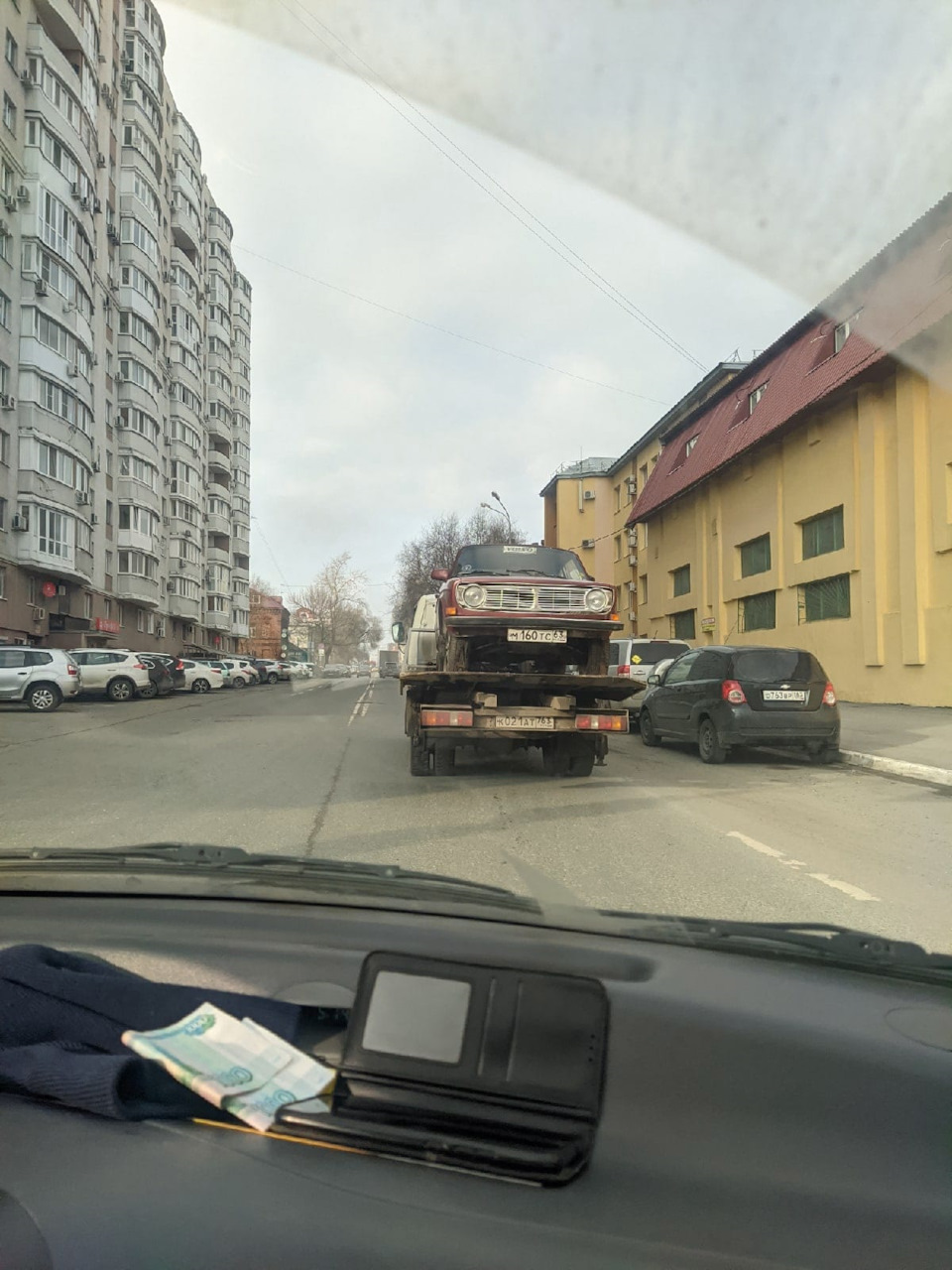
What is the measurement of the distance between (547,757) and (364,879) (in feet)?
24.6

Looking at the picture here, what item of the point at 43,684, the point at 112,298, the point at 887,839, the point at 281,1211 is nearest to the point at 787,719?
the point at 887,839

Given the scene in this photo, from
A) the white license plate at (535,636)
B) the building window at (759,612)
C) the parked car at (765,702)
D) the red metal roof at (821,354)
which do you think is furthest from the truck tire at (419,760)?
the building window at (759,612)

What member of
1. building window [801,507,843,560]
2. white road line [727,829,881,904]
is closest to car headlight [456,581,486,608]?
white road line [727,829,881,904]

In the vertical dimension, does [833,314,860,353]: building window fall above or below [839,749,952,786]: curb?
above

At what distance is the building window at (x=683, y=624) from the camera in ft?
110

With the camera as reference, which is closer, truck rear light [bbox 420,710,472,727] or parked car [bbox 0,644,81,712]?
truck rear light [bbox 420,710,472,727]

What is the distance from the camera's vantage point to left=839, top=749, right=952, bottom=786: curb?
10172 millimetres

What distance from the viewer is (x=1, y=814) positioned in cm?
727

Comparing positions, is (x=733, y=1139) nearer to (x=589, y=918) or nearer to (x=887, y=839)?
(x=589, y=918)

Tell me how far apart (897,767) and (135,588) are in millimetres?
45130

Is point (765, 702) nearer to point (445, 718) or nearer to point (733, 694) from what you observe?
point (733, 694)

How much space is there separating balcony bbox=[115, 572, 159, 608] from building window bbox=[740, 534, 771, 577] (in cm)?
3413

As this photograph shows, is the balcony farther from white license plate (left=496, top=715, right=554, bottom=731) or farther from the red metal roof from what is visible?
white license plate (left=496, top=715, right=554, bottom=731)

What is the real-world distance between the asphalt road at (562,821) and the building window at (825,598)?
1052 cm
